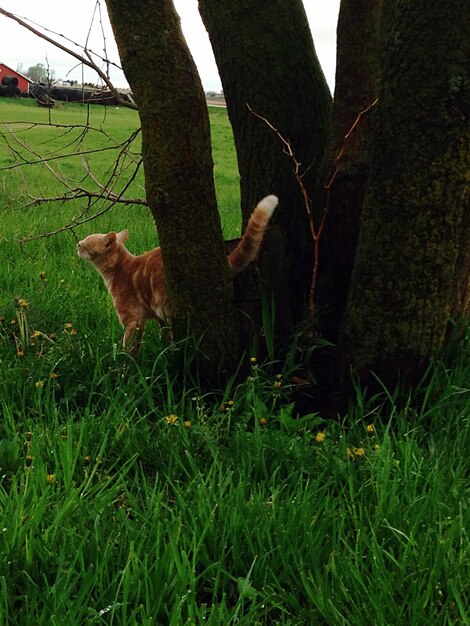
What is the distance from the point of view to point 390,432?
101 inches

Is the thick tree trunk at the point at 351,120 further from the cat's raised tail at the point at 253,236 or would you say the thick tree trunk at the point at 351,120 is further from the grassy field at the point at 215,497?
the grassy field at the point at 215,497

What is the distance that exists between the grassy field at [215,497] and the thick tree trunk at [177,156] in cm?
36

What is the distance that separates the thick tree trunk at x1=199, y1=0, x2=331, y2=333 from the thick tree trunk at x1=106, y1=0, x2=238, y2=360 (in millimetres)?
369

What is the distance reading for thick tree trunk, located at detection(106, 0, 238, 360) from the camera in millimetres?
2461

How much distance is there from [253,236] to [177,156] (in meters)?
0.45

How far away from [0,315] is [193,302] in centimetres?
144

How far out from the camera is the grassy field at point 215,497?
5.49ft

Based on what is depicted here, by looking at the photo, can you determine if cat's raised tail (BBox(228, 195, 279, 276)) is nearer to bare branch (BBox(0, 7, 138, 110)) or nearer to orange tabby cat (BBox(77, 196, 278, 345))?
orange tabby cat (BBox(77, 196, 278, 345))

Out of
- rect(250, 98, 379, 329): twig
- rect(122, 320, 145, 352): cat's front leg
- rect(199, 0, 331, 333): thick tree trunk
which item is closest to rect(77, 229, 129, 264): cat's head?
rect(122, 320, 145, 352): cat's front leg

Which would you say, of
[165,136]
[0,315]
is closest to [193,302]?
[165,136]

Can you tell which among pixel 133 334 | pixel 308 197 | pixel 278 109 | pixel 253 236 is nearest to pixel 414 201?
pixel 308 197

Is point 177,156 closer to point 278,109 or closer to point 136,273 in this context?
point 278,109

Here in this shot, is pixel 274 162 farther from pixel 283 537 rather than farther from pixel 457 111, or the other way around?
pixel 283 537

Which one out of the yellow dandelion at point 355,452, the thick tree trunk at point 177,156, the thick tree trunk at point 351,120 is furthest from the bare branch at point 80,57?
the yellow dandelion at point 355,452
